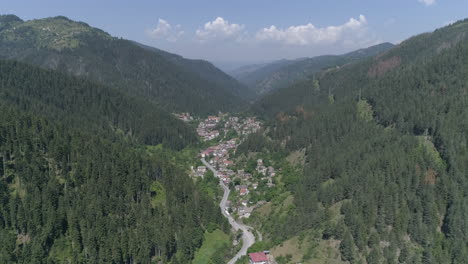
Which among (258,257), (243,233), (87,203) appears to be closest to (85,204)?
(87,203)

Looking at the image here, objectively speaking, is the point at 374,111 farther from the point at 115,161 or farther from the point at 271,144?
the point at 115,161

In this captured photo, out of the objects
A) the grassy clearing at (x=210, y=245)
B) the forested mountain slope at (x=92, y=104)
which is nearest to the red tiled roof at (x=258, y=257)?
the grassy clearing at (x=210, y=245)

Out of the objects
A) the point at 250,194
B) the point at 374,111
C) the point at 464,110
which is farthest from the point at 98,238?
the point at 374,111

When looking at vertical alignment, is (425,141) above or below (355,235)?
above

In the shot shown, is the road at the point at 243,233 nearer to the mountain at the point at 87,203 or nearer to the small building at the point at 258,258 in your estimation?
the small building at the point at 258,258

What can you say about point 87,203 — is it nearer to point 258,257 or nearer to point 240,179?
point 258,257

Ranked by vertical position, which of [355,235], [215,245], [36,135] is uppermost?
[36,135]

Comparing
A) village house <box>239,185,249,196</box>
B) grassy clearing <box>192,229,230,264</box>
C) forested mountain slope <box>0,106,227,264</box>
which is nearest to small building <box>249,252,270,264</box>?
grassy clearing <box>192,229,230,264</box>
